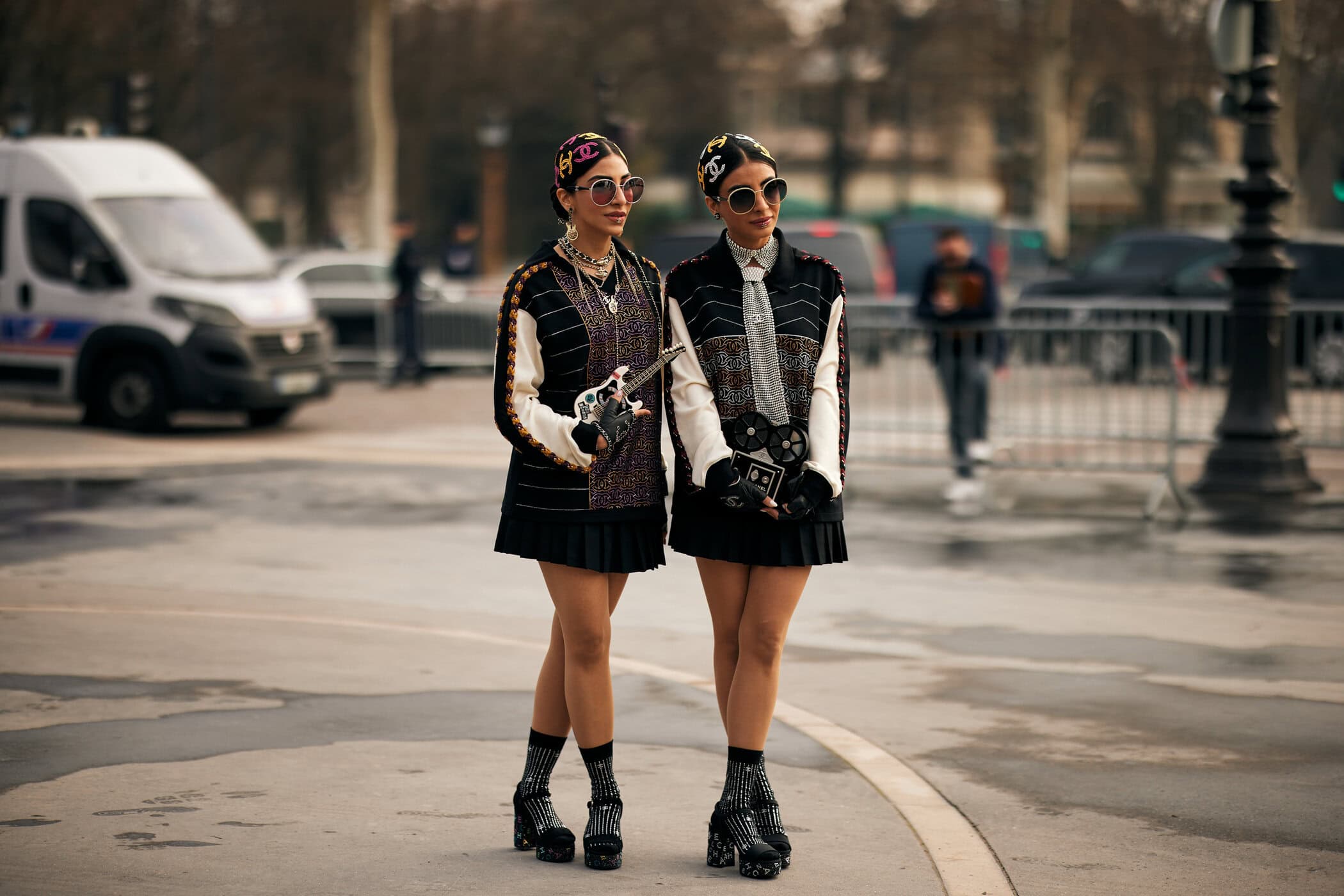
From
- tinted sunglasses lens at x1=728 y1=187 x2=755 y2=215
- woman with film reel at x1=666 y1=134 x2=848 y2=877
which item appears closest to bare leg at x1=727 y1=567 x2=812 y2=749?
woman with film reel at x1=666 y1=134 x2=848 y2=877

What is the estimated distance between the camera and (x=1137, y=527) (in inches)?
432

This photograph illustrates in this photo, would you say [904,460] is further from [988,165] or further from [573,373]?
[988,165]

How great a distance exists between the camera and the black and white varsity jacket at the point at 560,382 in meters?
4.73

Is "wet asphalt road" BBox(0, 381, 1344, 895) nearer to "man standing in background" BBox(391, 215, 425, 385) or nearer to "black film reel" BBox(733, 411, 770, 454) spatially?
"black film reel" BBox(733, 411, 770, 454)

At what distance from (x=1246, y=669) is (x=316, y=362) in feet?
34.8

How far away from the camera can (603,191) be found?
15.6 ft

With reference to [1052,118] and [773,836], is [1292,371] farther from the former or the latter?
[1052,118]

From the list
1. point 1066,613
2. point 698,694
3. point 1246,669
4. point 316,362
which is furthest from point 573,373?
point 316,362

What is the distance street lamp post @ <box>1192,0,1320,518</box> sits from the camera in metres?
12.2

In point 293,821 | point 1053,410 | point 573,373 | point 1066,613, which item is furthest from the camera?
point 1053,410

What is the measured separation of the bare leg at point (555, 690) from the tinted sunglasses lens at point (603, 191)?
0.95 m

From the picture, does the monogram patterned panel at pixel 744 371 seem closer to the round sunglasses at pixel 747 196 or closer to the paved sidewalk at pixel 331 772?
the round sunglasses at pixel 747 196

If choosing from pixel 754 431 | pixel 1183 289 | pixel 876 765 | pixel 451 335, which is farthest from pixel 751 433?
pixel 1183 289

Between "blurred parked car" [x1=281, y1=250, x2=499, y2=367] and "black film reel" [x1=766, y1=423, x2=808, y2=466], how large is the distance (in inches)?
666
